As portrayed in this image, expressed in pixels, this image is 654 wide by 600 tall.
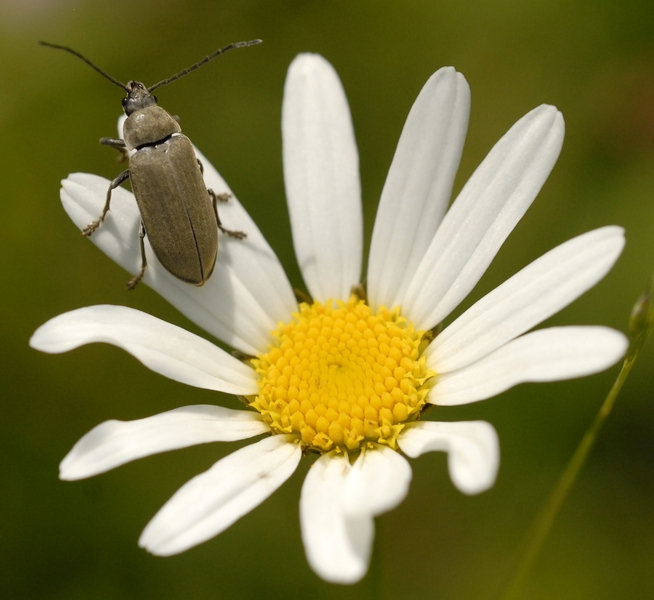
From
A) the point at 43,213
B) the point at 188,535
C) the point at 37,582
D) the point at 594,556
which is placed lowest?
the point at 594,556

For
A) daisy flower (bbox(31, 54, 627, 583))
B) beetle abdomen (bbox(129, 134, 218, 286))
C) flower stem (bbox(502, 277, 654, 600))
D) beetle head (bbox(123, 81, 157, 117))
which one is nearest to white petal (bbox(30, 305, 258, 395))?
daisy flower (bbox(31, 54, 627, 583))

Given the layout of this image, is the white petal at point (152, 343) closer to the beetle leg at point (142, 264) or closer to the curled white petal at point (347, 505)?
the beetle leg at point (142, 264)

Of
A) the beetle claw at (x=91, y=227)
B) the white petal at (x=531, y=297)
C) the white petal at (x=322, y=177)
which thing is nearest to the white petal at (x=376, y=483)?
the white petal at (x=531, y=297)

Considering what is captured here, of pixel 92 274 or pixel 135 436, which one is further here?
pixel 92 274

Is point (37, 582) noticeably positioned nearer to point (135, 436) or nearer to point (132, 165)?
point (135, 436)

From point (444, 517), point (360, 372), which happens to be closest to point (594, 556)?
point (444, 517)

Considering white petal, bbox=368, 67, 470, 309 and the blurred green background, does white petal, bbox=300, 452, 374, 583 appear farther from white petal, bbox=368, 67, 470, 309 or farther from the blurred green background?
the blurred green background

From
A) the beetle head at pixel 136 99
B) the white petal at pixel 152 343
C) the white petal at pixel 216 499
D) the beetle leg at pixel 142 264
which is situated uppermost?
the beetle head at pixel 136 99
